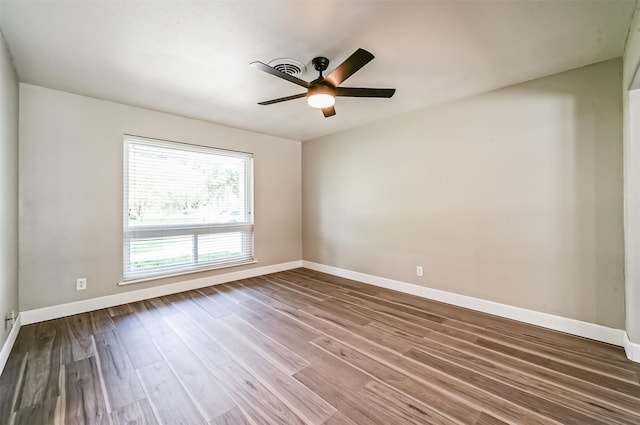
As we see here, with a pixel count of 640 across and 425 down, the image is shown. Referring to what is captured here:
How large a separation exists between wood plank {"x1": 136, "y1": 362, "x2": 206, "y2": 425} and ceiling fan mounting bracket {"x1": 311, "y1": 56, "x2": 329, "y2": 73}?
2.65 metres

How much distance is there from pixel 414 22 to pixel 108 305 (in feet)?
13.9

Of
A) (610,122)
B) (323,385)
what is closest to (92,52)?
(323,385)

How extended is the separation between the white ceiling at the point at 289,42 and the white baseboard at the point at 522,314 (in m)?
2.37

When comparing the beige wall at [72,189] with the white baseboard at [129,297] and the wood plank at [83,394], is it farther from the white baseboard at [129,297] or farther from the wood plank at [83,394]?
the wood plank at [83,394]

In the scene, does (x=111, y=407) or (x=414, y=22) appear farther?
(x=414, y=22)

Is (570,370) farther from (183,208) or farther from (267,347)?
(183,208)

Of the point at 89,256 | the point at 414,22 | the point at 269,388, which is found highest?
the point at 414,22

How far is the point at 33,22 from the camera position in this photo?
6.09ft

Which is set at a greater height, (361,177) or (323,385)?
(361,177)

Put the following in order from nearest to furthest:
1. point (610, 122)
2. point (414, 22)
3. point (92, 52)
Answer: point (414, 22) → point (92, 52) → point (610, 122)

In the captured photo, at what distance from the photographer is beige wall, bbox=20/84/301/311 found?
110 inches

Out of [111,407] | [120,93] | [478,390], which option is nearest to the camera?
[111,407]

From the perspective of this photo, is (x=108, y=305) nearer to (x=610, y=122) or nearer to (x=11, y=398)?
(x=11, y=398)

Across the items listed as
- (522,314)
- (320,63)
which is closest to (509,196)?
(522,314)
